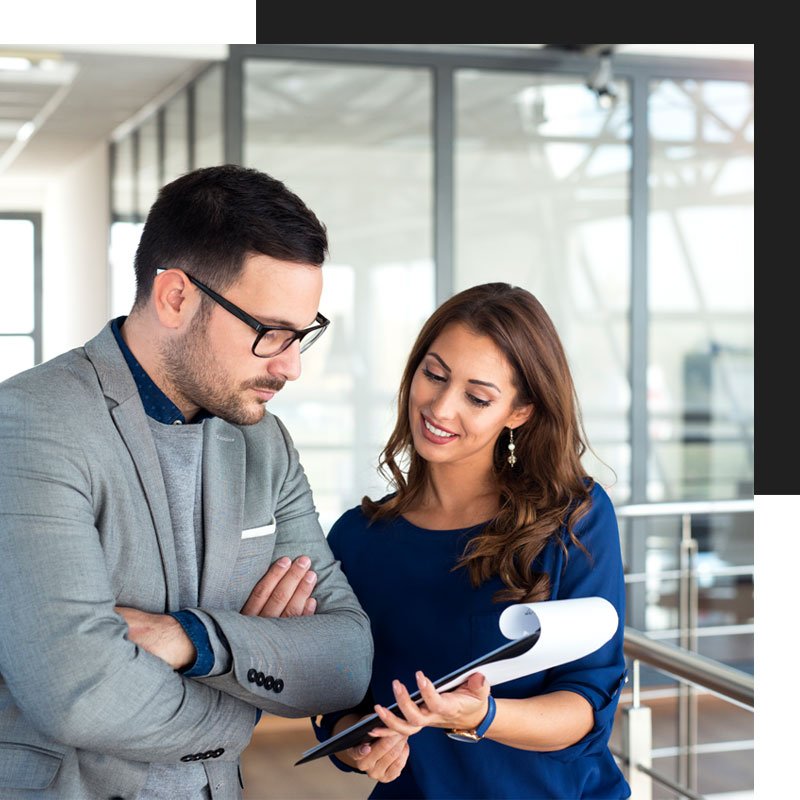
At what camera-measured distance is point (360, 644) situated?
5.79ft

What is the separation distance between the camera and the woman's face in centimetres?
201

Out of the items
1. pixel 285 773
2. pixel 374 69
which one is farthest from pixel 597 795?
pixel 374 69

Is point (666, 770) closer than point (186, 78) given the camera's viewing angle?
Yes

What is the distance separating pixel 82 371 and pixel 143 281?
0.18m

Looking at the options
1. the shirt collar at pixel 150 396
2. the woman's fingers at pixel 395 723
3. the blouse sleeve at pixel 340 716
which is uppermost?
the shirt collar at pixel 150 396

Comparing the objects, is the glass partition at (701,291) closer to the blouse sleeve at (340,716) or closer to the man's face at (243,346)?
the blouse sleeve at (340,716)

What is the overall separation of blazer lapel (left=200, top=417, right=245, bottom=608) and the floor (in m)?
3.00

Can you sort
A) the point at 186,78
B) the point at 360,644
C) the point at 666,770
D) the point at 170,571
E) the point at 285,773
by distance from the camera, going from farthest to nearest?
the point at 186,78
the point at 666,770
the point at 285,773
the point at 360,644
the point at 170,571

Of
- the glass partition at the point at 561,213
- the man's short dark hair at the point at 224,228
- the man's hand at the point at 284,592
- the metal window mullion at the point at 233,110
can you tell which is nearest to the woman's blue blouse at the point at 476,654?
the man's hand at the point at 284,592

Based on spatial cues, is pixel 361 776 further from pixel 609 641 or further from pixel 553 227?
pixel 609 641

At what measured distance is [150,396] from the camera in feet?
5.47

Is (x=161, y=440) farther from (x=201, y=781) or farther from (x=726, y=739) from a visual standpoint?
(x=726, y=739)

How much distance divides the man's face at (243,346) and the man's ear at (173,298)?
0.05ft

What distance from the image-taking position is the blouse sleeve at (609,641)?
1833 mm
